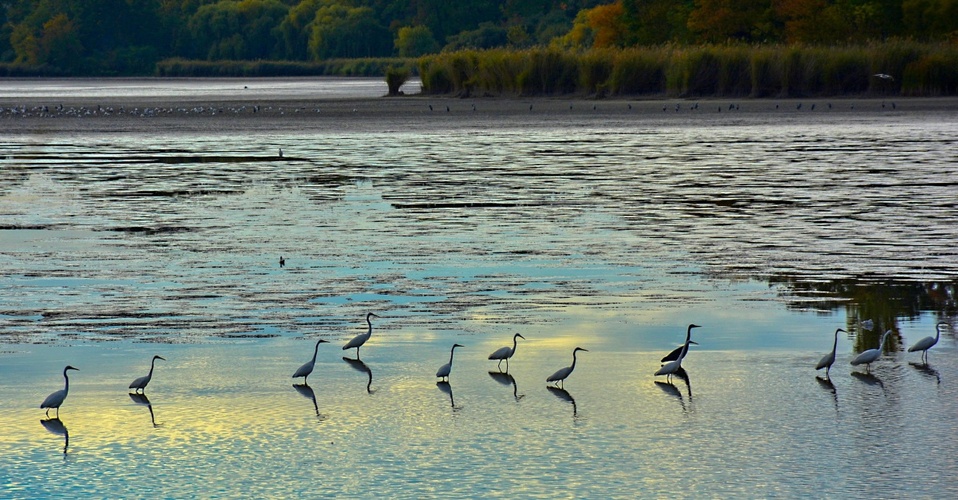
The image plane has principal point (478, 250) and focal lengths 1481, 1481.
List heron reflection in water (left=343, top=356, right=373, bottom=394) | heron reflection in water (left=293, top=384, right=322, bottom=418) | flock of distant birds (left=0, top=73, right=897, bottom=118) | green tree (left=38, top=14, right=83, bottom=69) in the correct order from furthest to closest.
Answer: green tree (left=38, top=14, right=83, bottom=69) < flock of distant birds (left=0, top=73, right=897, bottom=118) < heron reflection in water (left=343, top=356, right=373, bottom=394) < heron reflection in water (left=293, top=384, right=322, bottom=418)

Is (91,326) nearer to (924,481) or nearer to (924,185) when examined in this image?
(924,481)

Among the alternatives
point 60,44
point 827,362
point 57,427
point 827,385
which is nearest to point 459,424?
point 57,427

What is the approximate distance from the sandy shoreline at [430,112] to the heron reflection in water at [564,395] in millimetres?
33067

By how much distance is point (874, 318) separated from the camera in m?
11.4

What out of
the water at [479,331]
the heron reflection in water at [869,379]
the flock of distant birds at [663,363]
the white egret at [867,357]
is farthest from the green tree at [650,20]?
the heron reflection in water at [869,379]

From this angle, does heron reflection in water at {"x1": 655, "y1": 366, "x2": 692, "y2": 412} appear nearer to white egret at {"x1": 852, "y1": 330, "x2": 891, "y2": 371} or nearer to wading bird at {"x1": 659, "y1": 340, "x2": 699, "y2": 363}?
wading bird at {"x1": 659, "y1": 340, "x2": 699, "y2": 363}

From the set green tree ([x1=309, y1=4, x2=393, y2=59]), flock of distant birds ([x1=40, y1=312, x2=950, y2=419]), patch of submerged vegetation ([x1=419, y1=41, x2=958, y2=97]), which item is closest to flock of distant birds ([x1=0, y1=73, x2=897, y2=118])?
patch of submerged vegetation ([x1=419, y1=41, x2=958, y2=97])

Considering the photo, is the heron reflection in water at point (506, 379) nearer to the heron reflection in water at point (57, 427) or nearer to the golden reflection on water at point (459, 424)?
the golden reflection on water at point (459, 424)

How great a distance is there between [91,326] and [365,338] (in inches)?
97.6

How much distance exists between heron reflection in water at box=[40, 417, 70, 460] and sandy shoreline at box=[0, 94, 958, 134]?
110 ft

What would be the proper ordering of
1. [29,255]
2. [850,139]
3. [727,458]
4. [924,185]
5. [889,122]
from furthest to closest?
[889,122] → [850,139] → [924,185] → [29,255] → [727,458]

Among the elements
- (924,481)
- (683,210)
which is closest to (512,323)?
(924,481)

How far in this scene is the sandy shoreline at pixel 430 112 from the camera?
44.8 meters

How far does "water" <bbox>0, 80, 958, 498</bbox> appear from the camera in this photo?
25.0ft
